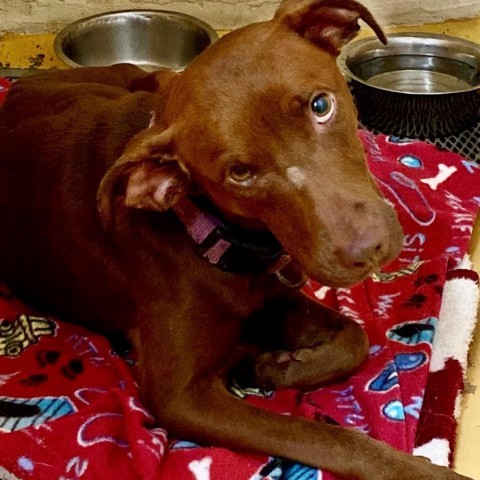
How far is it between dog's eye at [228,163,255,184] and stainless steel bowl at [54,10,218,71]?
74.4 inches

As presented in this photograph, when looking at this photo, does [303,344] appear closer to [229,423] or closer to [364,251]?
[229,423]

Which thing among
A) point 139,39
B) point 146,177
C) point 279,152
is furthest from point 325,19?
point 139,39

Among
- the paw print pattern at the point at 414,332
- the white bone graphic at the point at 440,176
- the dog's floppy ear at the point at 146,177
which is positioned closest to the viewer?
the dog's floppy ear at the point at 146,177

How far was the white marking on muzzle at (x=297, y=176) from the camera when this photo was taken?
1.71 m

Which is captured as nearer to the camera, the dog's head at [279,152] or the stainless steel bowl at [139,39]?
the dog's head at [279,152]

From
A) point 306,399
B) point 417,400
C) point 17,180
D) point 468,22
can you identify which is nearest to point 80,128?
point 17,180

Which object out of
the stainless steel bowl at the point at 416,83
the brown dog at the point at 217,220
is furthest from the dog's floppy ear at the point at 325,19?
the stainless steel bowl at the point at 416,83

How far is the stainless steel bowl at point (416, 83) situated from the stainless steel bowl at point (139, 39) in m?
0.63

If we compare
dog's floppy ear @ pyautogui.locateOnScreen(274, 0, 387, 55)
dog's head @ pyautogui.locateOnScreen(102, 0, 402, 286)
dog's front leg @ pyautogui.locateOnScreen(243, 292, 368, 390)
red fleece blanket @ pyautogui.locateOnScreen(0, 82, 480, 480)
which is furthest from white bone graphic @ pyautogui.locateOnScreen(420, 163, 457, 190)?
dog's head @ pyautogui.locateOnScreen(102, 0, 402, 286)

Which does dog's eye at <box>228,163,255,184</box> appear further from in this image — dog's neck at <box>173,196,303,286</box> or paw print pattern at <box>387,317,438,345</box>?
paw print pattern at <box>387,317,438,345</box>

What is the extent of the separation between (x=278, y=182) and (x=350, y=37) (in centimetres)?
46

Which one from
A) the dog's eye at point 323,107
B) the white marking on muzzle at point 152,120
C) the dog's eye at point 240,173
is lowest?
the white marking on muzzle at point 152,120

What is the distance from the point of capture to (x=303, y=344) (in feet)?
7.37

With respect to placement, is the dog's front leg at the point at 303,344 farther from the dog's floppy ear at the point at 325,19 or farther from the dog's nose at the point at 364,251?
the dog's floppy ear at the point at 325,19
